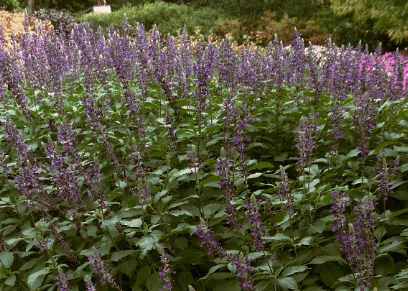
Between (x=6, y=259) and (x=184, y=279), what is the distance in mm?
1576

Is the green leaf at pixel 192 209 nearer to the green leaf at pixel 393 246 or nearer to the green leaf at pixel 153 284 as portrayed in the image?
the green leaf at pixel 153 284

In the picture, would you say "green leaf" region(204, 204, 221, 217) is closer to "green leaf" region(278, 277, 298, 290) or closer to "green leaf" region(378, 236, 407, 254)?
"green leaf" region(278, 277, 298, 290)

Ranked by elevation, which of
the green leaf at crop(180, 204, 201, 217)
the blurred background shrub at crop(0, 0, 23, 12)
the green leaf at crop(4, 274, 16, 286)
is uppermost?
the blurred background shrub at crop(0, 0, 23, 12)

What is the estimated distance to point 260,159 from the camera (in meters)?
4.91

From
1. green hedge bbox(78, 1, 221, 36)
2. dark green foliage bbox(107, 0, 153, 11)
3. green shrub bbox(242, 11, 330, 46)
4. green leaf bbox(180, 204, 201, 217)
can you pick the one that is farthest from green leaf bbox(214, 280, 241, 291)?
dark green foliage bbox(107, 0, 153, 11)

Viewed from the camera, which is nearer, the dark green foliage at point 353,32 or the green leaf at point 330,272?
the green leaf at point 330,272

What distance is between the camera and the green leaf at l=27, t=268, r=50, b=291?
3.21 m

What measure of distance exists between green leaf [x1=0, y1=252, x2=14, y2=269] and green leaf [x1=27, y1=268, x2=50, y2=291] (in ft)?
1.19

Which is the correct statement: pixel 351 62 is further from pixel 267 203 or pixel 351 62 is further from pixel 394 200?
pixel 267 203

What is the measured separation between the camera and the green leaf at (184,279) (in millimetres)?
3292

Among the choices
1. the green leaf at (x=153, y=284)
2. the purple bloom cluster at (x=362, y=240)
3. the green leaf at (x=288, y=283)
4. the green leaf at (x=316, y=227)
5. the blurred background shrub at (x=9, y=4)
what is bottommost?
the green leaf at (x=153, y=284)

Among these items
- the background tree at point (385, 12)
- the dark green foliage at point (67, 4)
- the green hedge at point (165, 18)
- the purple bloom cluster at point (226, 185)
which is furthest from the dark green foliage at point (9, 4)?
the purple bloom cluster at point (226, 185)

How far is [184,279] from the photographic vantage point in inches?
131

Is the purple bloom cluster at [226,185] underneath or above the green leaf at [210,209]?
above
